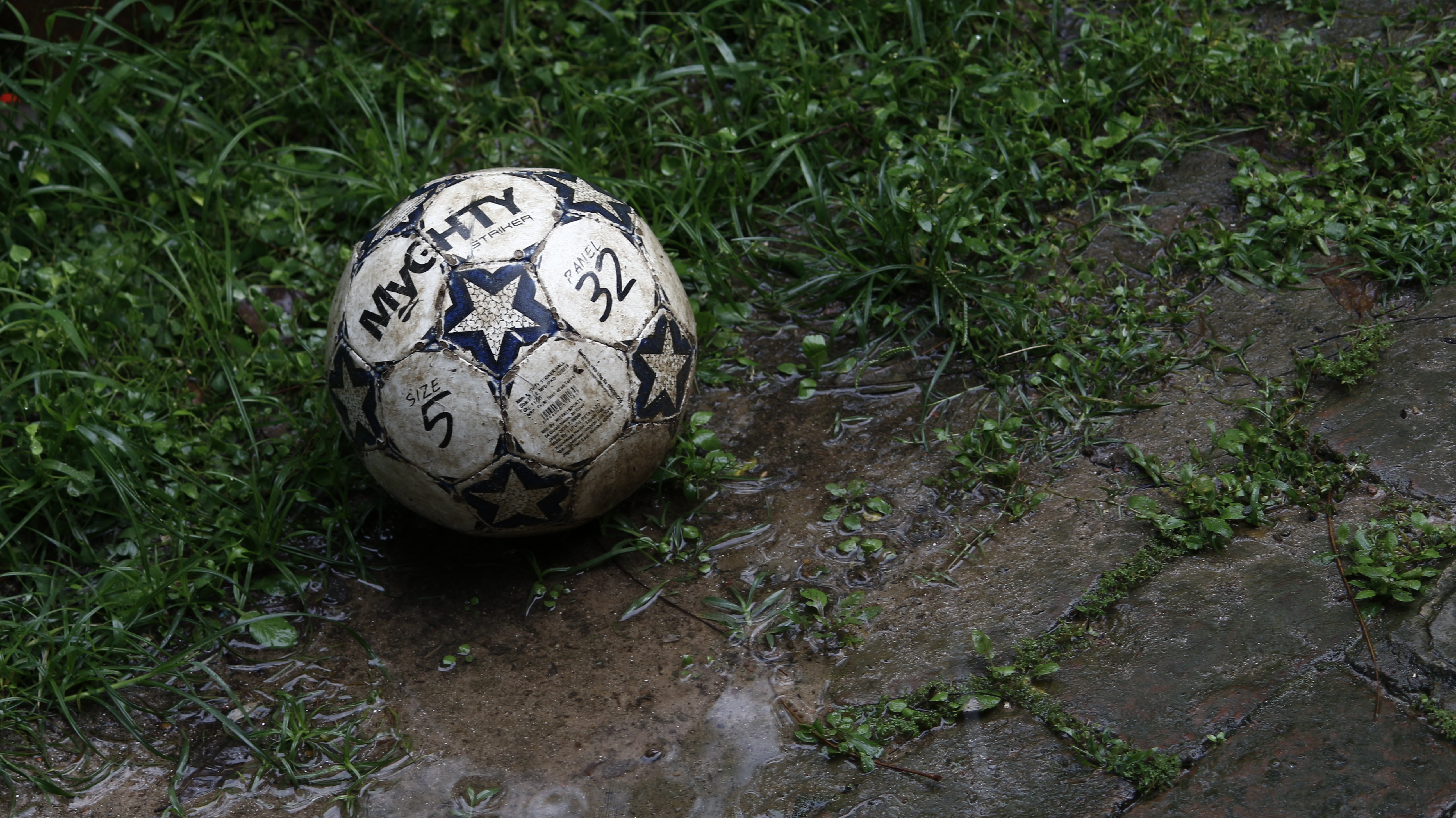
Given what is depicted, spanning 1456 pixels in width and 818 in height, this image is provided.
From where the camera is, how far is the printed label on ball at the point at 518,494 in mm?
2764

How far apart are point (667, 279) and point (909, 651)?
117cm

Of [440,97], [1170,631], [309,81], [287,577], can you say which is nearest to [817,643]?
[1170,631]

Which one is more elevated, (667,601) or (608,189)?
(608,189)

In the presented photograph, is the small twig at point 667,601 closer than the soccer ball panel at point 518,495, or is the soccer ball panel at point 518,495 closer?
the soccer ball panel at point 518,495

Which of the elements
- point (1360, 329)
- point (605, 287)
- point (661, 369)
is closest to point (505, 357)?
point (605, 287)

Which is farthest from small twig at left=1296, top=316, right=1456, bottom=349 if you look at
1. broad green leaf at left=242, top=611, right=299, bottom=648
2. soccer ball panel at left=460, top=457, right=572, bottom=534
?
broad green leaf at left=242, top=611, right=299, bottom=648

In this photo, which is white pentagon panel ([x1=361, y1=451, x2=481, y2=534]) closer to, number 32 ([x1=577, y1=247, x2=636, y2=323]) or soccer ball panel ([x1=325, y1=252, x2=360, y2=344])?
soccer ball panel ([x1=325, y1=252, x2=360, y2=344])

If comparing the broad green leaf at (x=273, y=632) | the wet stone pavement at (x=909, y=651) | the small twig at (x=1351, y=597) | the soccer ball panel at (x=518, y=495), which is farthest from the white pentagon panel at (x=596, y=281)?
the small twig at (x=1351, y=597)

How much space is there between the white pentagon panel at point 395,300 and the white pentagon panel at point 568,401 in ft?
0.94

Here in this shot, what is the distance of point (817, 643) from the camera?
280 centimetres

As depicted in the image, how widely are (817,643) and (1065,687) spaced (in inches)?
23.9

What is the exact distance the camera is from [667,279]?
3033mm

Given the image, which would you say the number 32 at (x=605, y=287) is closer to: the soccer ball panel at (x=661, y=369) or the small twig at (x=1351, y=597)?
the soccer ball panel at (x=661, y=369)

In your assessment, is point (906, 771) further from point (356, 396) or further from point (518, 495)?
point (356, 396)
